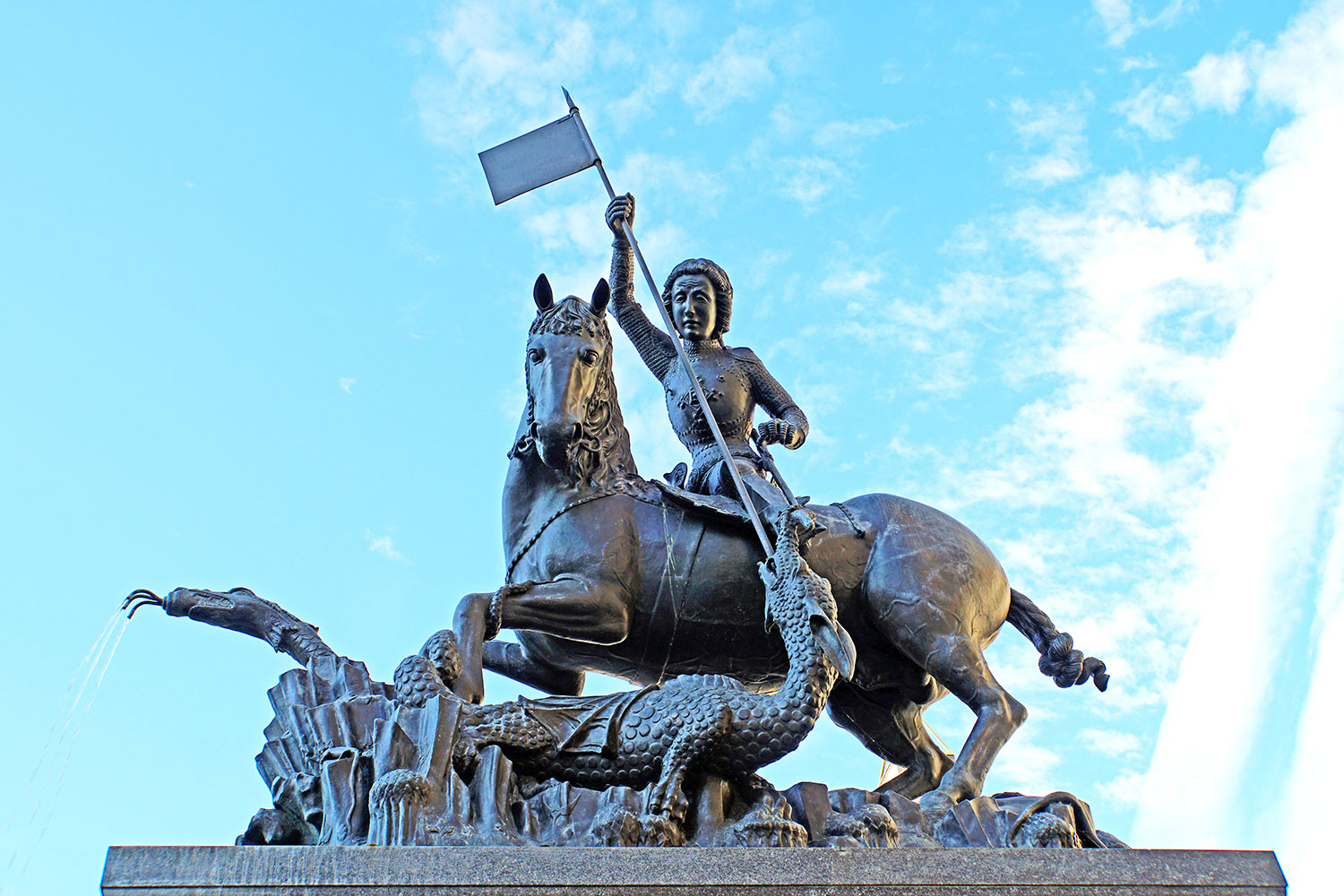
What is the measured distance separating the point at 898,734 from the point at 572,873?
3467 millimetres

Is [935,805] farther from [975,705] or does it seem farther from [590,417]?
[590,417]

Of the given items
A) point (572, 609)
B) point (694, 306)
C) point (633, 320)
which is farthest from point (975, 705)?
point (633, 320)

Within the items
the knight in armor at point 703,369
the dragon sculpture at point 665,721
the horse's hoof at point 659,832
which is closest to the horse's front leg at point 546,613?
the dragon sculpture at point 665,721

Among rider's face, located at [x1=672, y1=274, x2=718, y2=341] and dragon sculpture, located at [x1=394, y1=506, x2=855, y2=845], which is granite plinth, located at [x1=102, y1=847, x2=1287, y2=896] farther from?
rider's face, located at [x1=672, y1=274, x2=718, y2=341]

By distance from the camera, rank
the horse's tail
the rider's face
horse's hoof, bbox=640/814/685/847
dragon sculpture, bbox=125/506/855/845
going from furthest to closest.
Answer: the rider's face
the horse's tail
dragon sculpture, bbox=125/506/855/845
horse's hoof, bbox=640/814/685/847

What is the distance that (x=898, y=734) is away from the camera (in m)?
8.30

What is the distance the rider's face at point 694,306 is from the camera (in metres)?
9.16

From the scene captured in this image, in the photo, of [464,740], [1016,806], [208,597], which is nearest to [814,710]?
[1016,806]

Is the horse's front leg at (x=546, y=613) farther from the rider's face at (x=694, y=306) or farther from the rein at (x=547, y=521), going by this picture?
the rider's face at (x=694, y=306)

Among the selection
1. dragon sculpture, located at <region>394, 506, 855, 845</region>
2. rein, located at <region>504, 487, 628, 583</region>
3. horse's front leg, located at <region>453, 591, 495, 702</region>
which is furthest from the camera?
rein, located at <region>504, 487, 628, 583</region>

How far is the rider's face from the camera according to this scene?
9.16m

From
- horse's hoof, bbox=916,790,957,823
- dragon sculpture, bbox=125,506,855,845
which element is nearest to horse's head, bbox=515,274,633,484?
dragon sculpture, bbox=125,506,855,845

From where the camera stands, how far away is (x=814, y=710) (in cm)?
637

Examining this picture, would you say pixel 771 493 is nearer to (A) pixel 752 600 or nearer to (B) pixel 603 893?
(A) pixel 752 600
